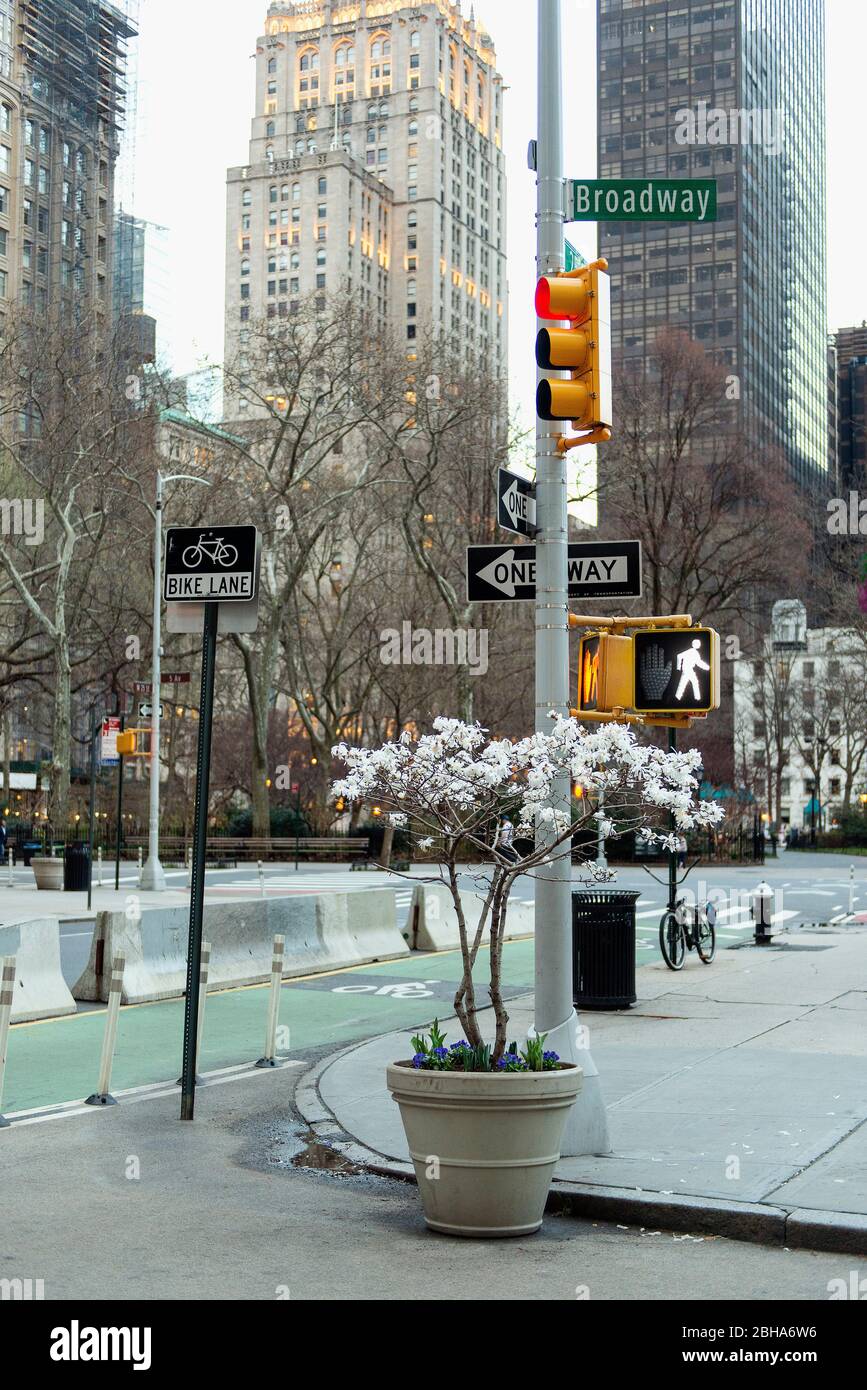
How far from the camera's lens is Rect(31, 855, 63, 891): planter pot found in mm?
32875

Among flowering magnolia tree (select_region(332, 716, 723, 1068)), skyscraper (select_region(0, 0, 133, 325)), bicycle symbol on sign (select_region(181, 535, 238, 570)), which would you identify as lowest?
flowering magnolia tree (select_region(332, 716, 723, 1068))

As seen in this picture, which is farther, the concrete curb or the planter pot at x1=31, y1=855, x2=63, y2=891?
the planter pot at x1=31, y1=855, x2=63, y2=891

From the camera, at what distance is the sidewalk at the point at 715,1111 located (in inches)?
279

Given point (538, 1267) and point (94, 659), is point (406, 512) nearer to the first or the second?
point (94, 659)

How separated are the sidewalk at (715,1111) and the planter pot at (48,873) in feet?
64.2

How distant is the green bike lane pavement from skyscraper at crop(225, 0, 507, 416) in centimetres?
11753

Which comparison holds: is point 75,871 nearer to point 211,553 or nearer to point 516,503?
point 211,553

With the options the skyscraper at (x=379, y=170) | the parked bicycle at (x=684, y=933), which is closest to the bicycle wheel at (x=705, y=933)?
the parked bicycle at (x=684, y=933)

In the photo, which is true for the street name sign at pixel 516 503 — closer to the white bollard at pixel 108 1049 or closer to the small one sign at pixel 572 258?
the small one sign at pixel 572 258

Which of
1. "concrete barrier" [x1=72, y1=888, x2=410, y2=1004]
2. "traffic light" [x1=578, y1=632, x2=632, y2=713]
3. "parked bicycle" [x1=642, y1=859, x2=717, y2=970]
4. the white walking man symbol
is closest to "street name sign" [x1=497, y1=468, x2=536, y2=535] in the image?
"traffic light" [x1=578, y1=632, x2=632, y2=713]

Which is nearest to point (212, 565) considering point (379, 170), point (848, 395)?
point (379, 170)

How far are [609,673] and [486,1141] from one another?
3.67 m

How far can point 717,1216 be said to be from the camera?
22.8 ft

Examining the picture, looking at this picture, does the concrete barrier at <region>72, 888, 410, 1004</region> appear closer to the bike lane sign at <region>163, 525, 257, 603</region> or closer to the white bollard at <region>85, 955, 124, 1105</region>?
the white bollard at <region>85, 955, 124, 1105</region>
